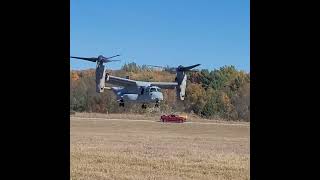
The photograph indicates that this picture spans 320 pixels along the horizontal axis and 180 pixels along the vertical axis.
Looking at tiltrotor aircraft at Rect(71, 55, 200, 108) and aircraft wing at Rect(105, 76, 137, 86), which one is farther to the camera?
aircraft wing at Rect(105, 76, 137, 86)

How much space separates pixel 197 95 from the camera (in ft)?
103

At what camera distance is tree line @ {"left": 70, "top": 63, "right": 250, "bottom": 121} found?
103 ft

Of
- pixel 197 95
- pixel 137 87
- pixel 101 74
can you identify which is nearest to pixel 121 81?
pixel 137 87

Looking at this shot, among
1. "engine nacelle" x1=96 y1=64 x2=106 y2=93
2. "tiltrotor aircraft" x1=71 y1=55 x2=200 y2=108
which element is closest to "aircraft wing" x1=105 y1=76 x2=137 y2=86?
"tiltrotor aircraft" x1=71 y1=55 x2=200 y2=108

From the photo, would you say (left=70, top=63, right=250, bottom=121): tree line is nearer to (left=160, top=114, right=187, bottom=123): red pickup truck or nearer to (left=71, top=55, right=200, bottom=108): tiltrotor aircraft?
(left=160, top=114, right=187, bottom=123): red pickup truck

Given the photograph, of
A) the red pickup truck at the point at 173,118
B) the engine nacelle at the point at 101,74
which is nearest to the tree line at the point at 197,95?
the red pickup truck at the point at 173,118

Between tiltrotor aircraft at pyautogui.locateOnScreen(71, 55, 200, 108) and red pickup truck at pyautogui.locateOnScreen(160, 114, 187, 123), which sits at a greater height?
tiltrotor aircraft at pyautogui.locateOnScreen(71, 55, 200, 108)

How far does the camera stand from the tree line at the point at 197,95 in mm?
31422
